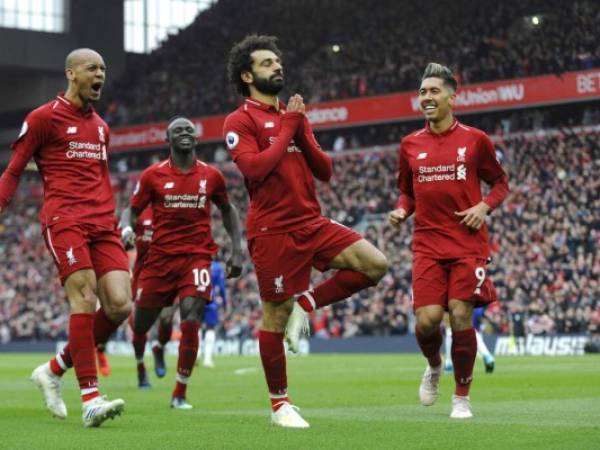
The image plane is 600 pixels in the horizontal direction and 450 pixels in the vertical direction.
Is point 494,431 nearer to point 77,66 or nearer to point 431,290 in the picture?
point 431,290

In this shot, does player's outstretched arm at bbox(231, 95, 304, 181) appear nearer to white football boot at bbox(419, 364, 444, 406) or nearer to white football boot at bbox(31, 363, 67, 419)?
white football boot at bbox(419, 364, 444, 406)

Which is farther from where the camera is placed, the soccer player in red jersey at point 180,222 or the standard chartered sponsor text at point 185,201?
the standard chartered sponsor text at point 185,201

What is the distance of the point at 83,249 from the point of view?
9.26m

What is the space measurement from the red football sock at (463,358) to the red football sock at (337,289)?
0.91 meters

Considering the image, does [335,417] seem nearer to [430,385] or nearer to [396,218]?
[430,385]

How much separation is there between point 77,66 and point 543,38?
2867cm

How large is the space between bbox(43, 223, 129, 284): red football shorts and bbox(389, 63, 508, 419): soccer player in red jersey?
82.7 inches

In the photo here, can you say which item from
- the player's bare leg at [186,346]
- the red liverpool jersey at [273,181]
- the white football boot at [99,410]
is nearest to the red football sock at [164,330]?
the player's bare leg at [186,346]

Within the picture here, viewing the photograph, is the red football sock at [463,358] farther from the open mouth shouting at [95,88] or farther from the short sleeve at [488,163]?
the open mouth shouting at [95,88]

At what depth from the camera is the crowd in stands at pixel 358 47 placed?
36562 mm

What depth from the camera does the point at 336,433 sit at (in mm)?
8250

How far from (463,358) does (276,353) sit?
60.3 inches

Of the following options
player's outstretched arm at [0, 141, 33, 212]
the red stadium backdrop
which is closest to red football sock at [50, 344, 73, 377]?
player's outstretched arm at [0, 141, 33, 212]

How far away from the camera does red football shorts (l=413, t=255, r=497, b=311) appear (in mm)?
9523
